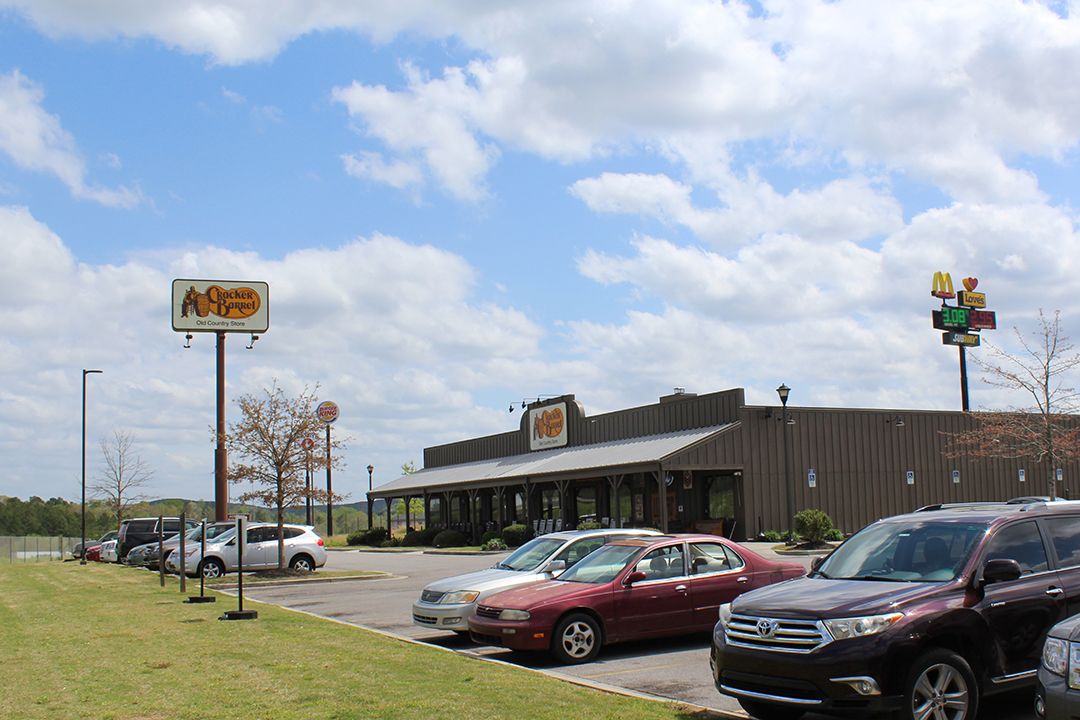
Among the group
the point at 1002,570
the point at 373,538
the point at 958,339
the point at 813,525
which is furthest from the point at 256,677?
the point at 958,339

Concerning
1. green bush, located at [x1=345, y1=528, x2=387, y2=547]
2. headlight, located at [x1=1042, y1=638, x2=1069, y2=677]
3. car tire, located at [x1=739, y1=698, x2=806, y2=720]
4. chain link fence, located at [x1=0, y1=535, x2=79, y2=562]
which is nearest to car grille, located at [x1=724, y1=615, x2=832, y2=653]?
car tire, located at [x1=739, y1=698, x2=806, y2=720]

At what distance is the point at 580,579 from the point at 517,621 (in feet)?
3.82

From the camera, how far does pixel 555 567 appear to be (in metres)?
14.8

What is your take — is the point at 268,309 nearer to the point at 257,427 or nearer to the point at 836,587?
the point at 257,427

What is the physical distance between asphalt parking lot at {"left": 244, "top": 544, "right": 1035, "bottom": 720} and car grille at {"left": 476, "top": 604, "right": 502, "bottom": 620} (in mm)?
560

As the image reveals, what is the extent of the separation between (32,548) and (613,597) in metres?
61.2

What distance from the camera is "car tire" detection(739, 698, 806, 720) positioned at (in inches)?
328

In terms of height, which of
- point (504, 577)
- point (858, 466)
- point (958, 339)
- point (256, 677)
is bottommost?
point (256, 677)

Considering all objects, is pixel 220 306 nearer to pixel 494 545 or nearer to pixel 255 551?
pixel 494 545

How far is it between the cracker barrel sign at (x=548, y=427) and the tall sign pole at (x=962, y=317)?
1930 centimetres

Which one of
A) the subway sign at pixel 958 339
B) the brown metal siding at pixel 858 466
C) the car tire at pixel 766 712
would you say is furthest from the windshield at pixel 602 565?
the subway sign at pixel 958 339

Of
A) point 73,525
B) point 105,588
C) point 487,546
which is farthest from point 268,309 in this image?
point 73,525

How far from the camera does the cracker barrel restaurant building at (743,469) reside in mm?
35656

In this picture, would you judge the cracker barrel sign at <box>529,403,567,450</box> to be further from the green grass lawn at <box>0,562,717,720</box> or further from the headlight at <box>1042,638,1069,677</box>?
the headlight at <box>1042,638,1069,677</box>
